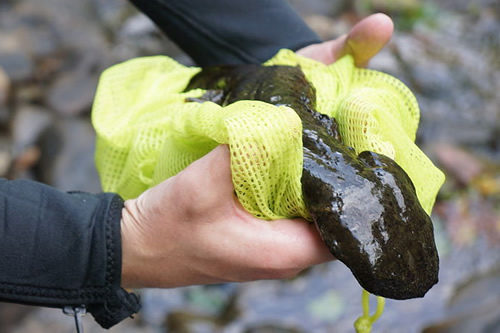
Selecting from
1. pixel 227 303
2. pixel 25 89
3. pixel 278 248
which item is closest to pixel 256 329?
pixel 227 303

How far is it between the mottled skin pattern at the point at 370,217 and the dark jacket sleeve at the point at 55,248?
25.8 inches

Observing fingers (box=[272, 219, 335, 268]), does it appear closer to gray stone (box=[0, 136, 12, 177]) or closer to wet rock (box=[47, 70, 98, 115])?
gray stone (box=[0, 136, 12, 177])

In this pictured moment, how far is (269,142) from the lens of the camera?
1527 mm

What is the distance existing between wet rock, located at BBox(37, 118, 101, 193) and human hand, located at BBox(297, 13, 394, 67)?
3.67 m

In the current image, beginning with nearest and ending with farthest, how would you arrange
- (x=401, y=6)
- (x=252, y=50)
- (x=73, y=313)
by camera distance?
1. (x=73, y=313)
2. (x=252, y=50)
3. (x=401, y=6)

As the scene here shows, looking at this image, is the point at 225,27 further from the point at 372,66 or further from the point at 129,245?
the point at 372,66

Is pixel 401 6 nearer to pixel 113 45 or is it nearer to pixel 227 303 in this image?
pixel 113 45

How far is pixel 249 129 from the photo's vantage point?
1495 millimetres

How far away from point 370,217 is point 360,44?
1.07 metres

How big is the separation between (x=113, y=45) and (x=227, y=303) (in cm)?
416

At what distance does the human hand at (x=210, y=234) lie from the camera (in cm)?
156

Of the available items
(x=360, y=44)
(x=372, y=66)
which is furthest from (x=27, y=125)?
(x=360, y=44)

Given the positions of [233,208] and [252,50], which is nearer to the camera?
[233,208]

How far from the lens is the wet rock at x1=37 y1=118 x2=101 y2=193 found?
561cm
